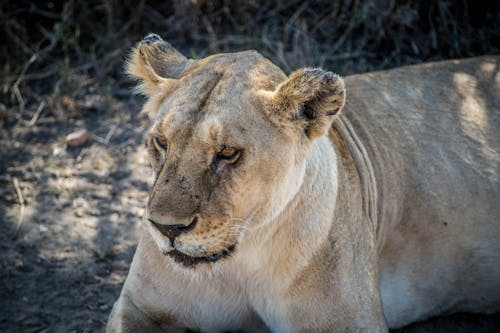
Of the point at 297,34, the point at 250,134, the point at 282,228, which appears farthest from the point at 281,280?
the point at 297,34

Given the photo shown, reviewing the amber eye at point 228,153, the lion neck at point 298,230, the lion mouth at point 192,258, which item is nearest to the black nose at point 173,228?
the lion mouth at point 192,258

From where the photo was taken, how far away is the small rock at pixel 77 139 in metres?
4.90

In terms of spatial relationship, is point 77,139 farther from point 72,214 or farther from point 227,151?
point 227,151

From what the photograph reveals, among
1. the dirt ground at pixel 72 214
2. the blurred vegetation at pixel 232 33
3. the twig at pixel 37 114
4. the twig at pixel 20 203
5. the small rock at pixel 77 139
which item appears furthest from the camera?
the blurred vegetation at pixel 232 33

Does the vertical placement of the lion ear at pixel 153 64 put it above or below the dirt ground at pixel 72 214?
above

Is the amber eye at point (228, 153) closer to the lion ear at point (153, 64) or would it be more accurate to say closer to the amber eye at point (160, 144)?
the amber eye at point (160, 144)

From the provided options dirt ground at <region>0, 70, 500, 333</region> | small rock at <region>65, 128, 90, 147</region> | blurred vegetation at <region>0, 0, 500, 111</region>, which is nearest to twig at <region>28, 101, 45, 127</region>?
dirt ground at <region>0, 70, 500, 333</region>

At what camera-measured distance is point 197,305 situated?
2.92 metres

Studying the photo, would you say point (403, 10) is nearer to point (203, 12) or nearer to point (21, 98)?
point (203, 12)

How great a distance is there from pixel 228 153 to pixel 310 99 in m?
0.39

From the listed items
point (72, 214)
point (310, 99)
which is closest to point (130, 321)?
point (310, 99)

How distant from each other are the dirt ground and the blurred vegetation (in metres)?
0.40

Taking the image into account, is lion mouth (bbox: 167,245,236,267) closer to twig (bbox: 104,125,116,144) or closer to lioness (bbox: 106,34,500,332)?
lioness (bbox: 106,34,500,332)

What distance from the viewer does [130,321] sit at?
9.68ft
